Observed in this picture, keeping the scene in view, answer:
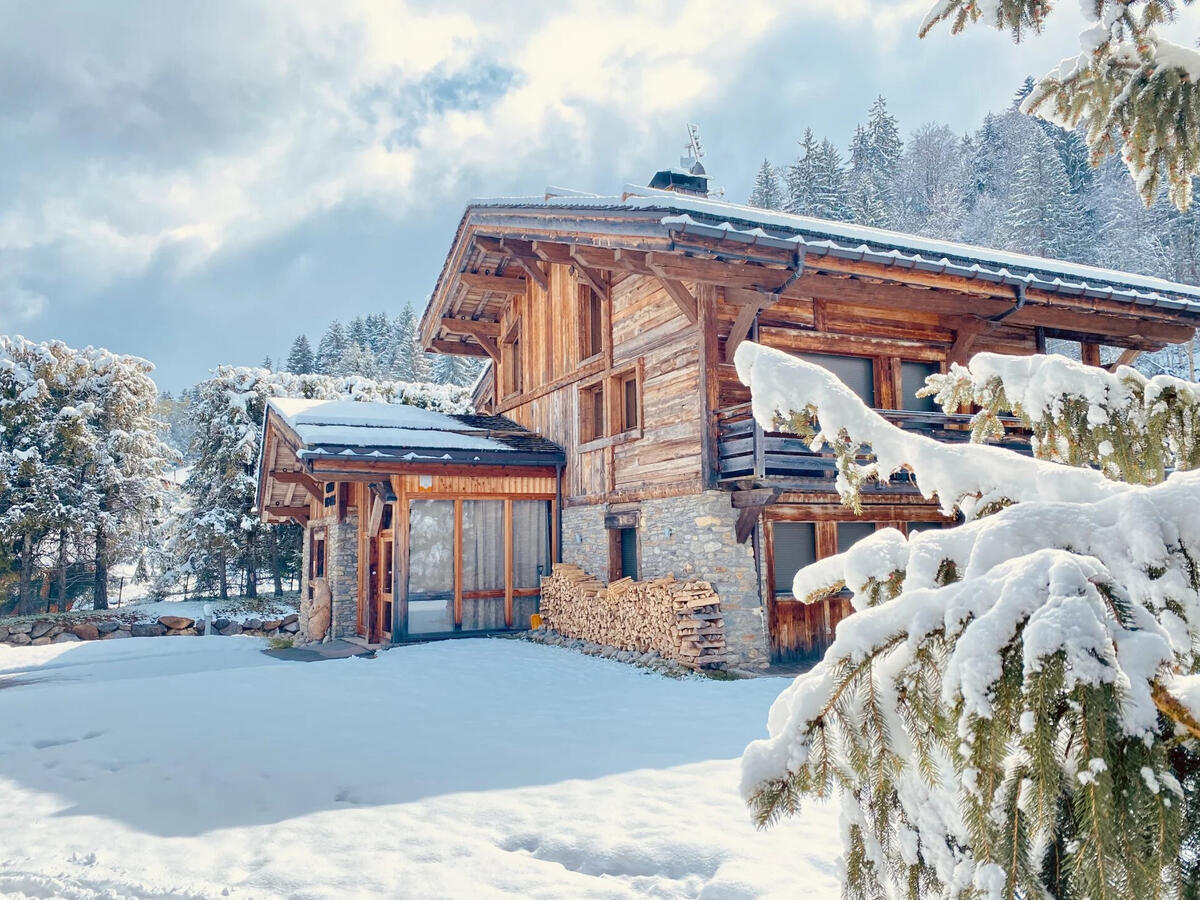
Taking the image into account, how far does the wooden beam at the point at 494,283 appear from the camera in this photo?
17.0 metres

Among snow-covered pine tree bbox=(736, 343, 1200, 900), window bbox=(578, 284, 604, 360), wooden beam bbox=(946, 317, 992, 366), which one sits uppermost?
window bbox=(578, 284, 604, 360)

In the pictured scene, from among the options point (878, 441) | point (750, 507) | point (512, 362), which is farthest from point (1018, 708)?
point (512, 362)

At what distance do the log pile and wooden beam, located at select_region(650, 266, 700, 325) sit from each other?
378cm

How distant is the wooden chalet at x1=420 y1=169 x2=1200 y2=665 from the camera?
10.5 metres

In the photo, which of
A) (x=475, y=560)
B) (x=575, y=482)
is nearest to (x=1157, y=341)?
(x=575, y=482)

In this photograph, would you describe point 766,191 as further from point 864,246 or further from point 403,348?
point 864,246

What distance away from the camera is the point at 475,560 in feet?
46.8

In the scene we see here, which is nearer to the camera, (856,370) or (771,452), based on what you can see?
(771,452)

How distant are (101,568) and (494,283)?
58.5 ft

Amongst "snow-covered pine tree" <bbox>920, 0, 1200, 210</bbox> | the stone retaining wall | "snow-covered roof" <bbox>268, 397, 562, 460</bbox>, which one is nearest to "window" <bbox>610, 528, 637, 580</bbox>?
"snow-covered roof" <bbox>268, 397, 562, 460</bbox>

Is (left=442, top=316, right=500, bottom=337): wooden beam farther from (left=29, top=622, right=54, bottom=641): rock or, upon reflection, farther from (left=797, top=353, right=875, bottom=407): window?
(left=29, top=622, right=54, bottom=641): rock

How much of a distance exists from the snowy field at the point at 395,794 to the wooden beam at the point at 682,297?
16.5 feet

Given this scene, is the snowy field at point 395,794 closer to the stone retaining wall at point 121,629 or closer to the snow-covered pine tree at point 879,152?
the stone retaining wall at point 121,629

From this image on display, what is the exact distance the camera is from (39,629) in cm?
2191
